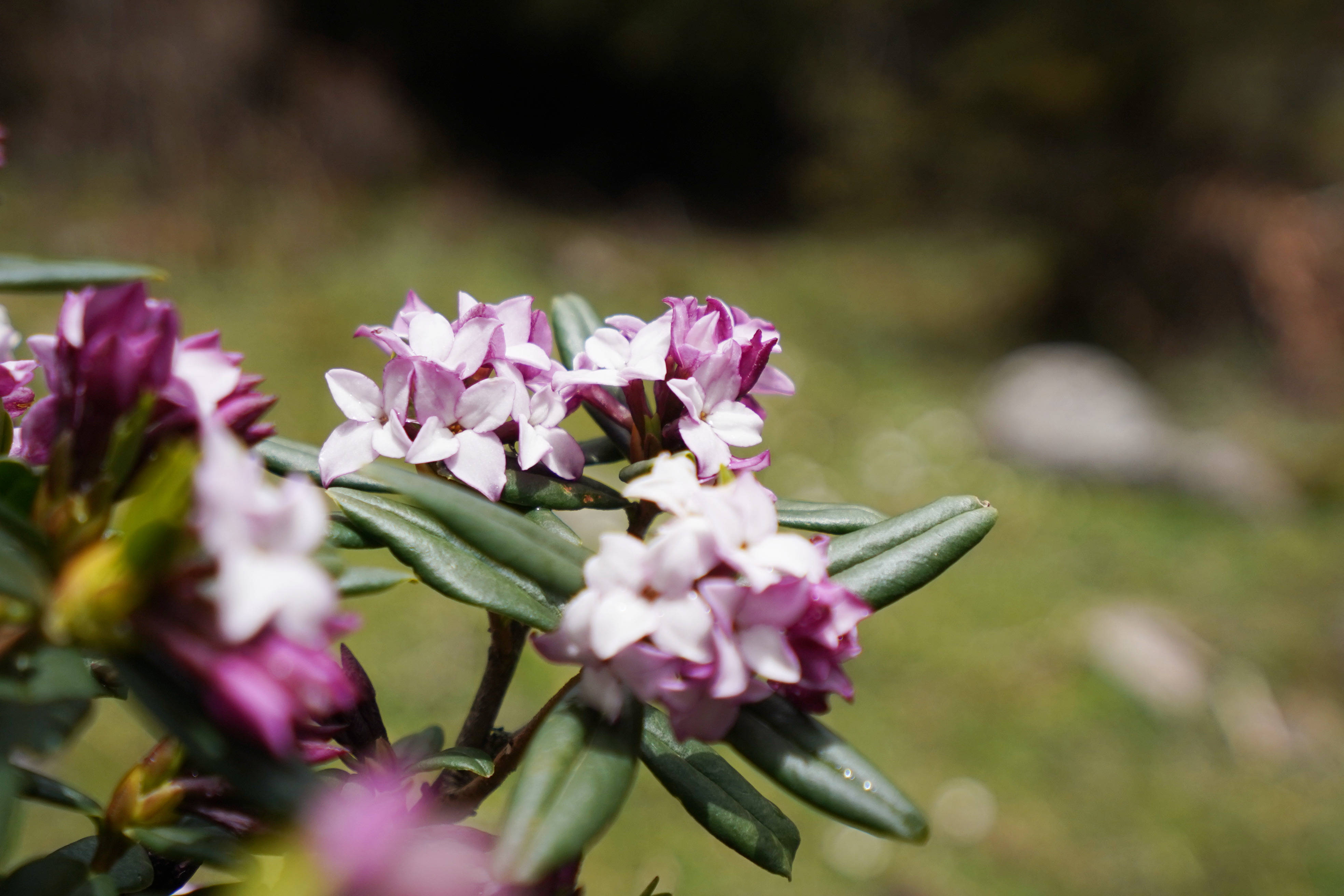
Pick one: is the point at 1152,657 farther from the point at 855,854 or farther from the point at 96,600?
the point at 96,600

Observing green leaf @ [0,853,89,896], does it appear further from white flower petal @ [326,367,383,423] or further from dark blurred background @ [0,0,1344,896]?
dark blurred background @ [0,0,1344,896]

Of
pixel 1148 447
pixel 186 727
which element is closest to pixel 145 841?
pixel 186 727

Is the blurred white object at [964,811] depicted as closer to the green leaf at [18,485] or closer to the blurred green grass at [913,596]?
the blurred green grass at [913,596]

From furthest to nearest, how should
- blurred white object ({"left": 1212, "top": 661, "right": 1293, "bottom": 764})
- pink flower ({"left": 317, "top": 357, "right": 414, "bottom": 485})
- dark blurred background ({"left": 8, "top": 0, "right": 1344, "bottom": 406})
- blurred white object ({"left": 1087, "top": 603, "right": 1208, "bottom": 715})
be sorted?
1. dark blurred background ({"left": 8, "top": 0, "right": 1344, "bottom": 406})
2. blurred white object ({"left": 1087, "top": 603, "right": 1208, "bottom": 715})
3. blurred white object ({"left": 1212, "top": 661, "right": 1293, "bottom": 764})
4. pink flower ({"left": 317, "top": 357, "right": 414, "bottom": 485})

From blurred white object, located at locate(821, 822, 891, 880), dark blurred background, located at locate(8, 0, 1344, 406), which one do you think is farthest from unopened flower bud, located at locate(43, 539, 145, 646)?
dark blurred background, located at locate(8, 0, 1344, 406)

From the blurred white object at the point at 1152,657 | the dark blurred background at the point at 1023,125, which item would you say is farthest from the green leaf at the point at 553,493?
the dark blurred background at the point at 1023,125

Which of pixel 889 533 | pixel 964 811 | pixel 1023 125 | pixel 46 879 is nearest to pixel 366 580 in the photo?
pixel 46 879
